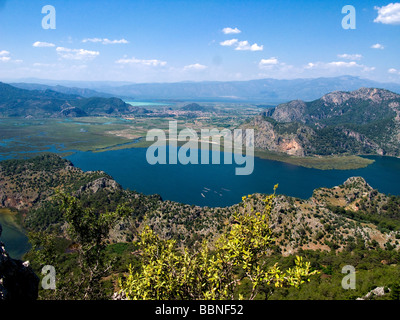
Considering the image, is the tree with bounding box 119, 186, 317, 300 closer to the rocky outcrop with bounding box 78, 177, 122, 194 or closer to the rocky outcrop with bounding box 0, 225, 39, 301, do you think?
the rocky outcrop with bounding box 0, 225, 39, 301

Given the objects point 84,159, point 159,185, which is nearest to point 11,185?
point 159,185

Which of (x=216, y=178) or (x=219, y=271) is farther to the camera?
(x=216, y=178)

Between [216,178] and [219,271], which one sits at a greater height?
[219,271]

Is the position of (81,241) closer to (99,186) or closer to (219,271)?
(219,271)

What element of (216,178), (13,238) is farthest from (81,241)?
(216,178)

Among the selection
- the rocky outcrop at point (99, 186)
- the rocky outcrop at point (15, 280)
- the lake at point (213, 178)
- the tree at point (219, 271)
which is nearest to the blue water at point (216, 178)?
the lake at point (213, 178)

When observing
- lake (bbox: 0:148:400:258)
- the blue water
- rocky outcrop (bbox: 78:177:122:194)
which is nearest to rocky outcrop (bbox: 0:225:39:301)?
rocky outcrop (bbox: 78:177:122:194)

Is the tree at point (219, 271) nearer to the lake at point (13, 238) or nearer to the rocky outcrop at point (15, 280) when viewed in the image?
the rocky outcrop at point (15, 280)
